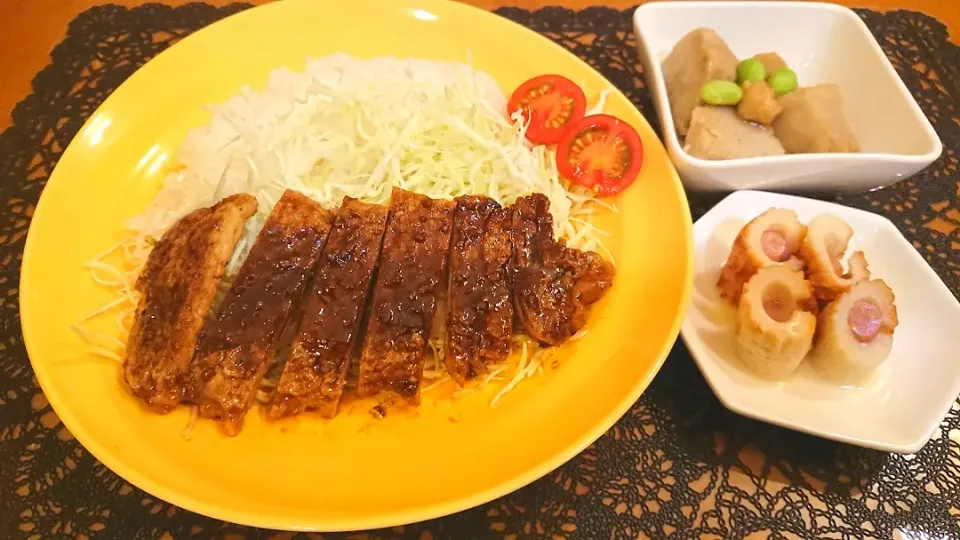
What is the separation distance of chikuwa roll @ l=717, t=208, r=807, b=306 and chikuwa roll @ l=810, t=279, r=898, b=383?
27cm

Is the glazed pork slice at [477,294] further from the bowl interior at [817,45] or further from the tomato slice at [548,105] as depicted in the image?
the bowl interior at [817,45]

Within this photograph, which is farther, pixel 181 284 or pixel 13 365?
pixel 13 365

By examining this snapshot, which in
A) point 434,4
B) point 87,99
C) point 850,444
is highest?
point 434,4

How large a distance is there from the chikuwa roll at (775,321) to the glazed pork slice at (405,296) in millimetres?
1282

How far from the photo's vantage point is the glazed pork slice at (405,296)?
2.39 metres

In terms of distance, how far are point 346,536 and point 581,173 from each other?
1892mm

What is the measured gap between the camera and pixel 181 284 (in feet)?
8.08

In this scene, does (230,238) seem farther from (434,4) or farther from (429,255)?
(434,4)

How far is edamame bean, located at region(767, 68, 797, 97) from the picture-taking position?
3.52m

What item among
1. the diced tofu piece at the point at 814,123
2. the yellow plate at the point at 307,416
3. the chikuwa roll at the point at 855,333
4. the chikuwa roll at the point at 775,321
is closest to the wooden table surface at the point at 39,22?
the yellow plate at the point at 307,416

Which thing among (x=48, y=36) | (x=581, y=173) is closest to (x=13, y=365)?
(x=48, y=36)

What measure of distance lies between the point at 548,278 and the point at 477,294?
0.30 m

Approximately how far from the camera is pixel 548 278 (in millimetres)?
2605

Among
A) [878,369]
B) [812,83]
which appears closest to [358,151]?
[878,369]
